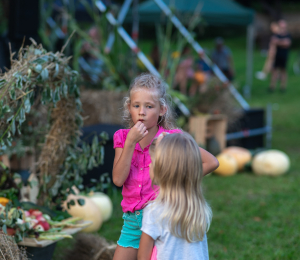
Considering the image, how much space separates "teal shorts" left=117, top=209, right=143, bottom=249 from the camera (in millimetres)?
2093

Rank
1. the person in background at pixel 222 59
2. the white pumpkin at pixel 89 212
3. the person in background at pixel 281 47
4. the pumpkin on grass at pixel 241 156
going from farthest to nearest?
the person in background at pixel 281 47, the person in background at pixel 222 59, the pumpkin on grass at pixel 241 156, the white pumpkin at pixel 89 212

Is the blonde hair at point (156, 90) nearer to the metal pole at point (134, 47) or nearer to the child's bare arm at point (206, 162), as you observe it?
the child's bare arm at point (206, 162)

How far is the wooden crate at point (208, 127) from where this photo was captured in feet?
20.1

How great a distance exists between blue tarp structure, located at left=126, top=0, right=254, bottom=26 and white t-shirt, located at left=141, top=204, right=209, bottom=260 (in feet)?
23.7

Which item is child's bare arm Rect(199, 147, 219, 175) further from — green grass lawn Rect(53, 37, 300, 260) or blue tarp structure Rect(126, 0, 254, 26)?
blue tarp structure Rect(126, 0, 254, 26)

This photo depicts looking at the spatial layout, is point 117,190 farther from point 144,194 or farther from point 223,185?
point 144,194

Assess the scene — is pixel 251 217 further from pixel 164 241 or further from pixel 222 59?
pixel 222 59

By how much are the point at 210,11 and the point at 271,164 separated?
4.52 m

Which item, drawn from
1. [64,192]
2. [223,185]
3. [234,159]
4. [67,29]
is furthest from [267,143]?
[64,192]

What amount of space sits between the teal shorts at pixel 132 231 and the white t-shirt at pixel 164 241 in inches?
13.6

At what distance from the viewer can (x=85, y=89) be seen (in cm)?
593

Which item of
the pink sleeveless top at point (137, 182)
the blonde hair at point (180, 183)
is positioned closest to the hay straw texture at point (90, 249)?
the pink sleeveless top at point (137, 182)

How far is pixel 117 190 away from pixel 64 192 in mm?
1948

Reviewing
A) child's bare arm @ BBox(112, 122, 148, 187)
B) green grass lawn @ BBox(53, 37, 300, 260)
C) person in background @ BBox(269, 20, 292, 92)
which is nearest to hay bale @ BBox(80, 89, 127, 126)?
green grass lawn @ BBox(53, 37, 300, 260)
